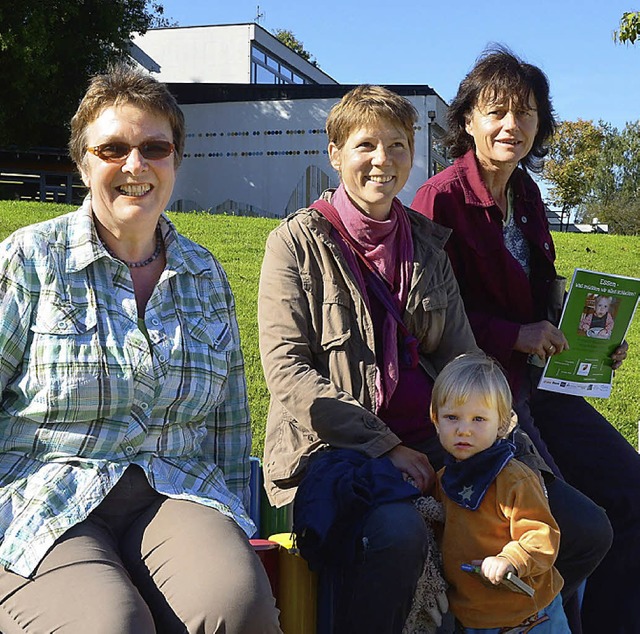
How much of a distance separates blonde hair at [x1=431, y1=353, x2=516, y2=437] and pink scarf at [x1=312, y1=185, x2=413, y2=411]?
33cm

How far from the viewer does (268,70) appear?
42.3m

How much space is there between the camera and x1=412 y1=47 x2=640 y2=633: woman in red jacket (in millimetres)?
3857

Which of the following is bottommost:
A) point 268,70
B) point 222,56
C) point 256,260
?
point 256,260

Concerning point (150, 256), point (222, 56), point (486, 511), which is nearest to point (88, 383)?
point (150, 256)

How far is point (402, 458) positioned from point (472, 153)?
5.49 feet

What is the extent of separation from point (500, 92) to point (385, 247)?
3.40ft

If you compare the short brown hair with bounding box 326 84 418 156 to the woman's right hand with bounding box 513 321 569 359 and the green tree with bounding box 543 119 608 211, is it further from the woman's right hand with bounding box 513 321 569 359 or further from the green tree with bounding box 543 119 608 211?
the green tree with bounding box 543 119 608 211

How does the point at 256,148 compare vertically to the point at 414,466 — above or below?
below

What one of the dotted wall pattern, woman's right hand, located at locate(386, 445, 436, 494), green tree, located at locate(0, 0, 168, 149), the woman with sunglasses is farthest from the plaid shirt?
the dotted wall pattern

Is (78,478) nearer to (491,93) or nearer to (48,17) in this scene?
(491,93)

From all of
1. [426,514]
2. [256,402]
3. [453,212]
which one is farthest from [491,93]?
[256,402]

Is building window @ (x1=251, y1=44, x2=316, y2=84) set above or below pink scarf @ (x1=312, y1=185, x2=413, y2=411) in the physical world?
below

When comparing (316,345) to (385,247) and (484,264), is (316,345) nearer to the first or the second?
(385,247)

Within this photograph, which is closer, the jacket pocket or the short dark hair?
the jacket pocket
